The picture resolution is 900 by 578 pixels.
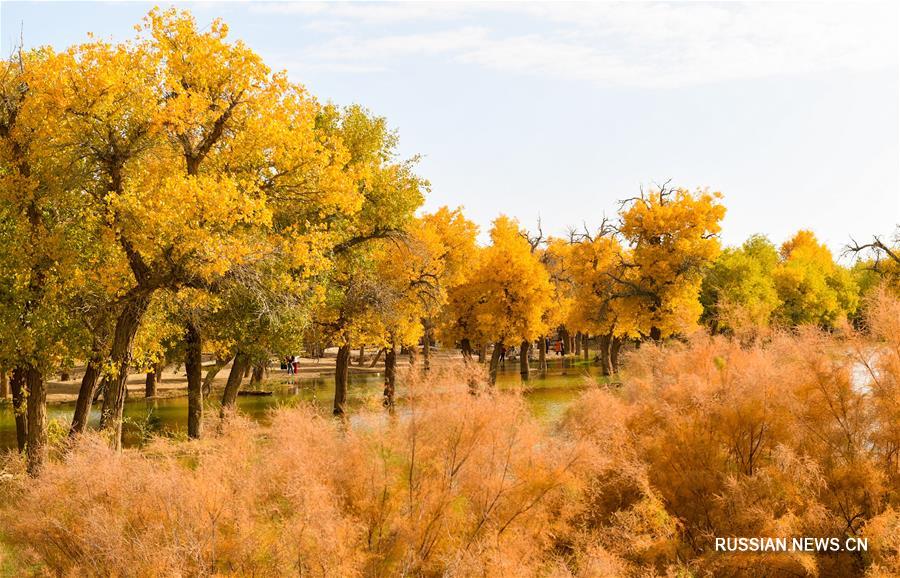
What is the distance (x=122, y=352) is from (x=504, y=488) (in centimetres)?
1105

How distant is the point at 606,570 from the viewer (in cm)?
1215

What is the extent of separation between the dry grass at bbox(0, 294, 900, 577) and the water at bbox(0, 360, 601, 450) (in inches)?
211

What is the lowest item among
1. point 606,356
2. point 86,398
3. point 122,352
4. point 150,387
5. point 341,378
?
point 150,387

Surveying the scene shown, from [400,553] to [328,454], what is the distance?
6.58 ft

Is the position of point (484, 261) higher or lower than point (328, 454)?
higher

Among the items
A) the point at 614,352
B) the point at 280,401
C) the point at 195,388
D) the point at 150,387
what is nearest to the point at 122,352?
the point at 195,388

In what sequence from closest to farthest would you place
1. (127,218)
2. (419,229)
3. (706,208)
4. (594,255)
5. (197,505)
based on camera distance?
(197,505), (127,218), (419,229), (706,208), (594,255)

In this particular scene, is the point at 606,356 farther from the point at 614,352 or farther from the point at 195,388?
the point at 195,388

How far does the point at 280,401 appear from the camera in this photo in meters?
40.3

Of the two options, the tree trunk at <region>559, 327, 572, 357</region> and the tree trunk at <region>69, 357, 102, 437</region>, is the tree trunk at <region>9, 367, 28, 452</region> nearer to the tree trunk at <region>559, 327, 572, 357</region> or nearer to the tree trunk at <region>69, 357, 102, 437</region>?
the tree trunk at <region>69, 357, 102, 437</region>

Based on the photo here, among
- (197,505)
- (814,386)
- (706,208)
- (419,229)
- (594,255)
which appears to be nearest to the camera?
(197,505)

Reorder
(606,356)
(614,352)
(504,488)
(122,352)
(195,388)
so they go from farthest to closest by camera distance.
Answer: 1. (614,352)
2. (606,356)
3. (195,388)
4. (122,352)
5. (504,488)

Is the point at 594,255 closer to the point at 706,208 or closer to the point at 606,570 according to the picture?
the point at 706,208

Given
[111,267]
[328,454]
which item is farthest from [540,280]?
[328,454]
